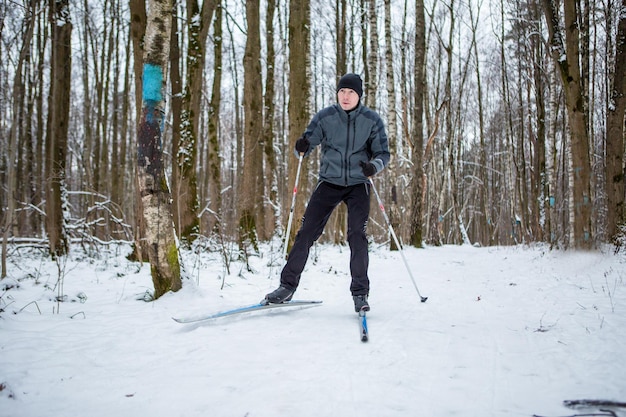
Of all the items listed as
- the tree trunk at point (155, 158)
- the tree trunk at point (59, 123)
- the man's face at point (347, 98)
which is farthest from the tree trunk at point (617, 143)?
the tree trunk at point (59, 123)

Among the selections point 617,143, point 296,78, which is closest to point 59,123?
point 296,78

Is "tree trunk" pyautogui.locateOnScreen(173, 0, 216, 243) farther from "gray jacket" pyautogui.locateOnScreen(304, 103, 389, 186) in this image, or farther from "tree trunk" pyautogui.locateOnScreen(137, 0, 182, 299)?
"gray jacket" pyautogui.locateOnScreen(304, 103, 389, 186)

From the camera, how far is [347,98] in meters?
3.52

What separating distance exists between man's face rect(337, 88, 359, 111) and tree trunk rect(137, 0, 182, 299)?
1.71 metres

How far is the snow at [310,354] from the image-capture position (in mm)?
1735

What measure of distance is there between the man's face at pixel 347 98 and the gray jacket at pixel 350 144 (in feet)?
0.15

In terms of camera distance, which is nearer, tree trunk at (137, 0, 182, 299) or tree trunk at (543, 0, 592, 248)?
tree trunk at (137, 0, 182, 299)

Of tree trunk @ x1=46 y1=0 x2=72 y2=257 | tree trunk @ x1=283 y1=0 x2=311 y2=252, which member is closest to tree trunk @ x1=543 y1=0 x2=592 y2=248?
tree trunk @ x1=283 y1=0 x2=311 y2=252

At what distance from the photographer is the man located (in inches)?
136

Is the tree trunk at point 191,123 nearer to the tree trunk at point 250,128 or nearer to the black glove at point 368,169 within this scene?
the tree trunk at point 250,128

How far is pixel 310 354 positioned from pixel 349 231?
1396 mm

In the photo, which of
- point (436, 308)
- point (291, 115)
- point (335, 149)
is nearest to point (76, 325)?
point (335, 149)

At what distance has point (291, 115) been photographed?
24.1 ft

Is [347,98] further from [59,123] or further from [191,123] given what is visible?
[59,123]
